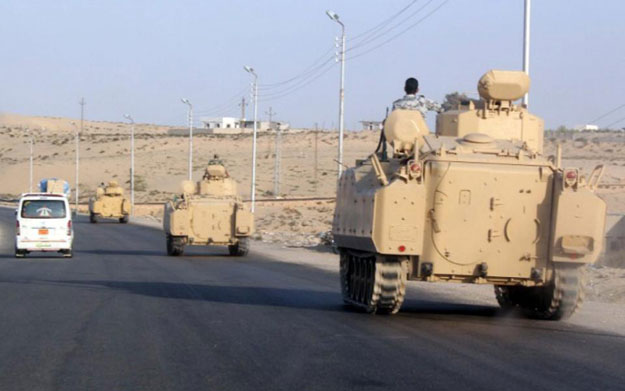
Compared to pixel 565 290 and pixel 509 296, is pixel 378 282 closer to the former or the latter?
pixel 565 290

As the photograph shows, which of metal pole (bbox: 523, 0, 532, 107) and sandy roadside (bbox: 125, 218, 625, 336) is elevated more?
metal pole (bbox: 523, 0, 532, 107)

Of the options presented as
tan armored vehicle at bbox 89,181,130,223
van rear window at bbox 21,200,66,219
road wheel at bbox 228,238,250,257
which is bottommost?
tan armored vehicle at bbox 89,181,130,223

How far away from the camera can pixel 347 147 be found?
135 meters

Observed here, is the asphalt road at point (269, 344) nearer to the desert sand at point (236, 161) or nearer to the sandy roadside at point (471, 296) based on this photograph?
the sandy roadside at point (471, 296)

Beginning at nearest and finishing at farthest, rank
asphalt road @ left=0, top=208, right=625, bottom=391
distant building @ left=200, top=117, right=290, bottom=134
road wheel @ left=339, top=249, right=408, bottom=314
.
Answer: asphalt road @ left=0, top=208, right=625, bottom=391
road wheel @ left=339, top=249, right=408, bottom=314
distant building @ left=200, top=117, right=290, bottom=134

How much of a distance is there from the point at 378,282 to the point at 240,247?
20248 millimetres

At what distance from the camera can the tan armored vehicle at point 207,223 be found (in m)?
34.0

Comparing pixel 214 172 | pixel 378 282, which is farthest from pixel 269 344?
pixel 214 172

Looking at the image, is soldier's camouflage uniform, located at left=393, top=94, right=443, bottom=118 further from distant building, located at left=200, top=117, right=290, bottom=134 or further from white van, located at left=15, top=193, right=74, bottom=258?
distant building, located at left=200, top=117, right=290, bottom=134

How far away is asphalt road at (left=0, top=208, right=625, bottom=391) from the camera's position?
977cm

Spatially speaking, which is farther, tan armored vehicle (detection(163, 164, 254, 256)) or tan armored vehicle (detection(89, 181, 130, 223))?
tan armored vehicle (detection(89, 181, 130, 223))

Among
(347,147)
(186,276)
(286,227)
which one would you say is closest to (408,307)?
(186,276)

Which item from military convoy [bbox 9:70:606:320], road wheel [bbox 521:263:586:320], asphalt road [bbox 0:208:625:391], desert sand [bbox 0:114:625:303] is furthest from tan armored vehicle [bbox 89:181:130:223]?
road wheel [bbox 521:263:586:320]

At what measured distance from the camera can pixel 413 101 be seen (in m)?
16.9
